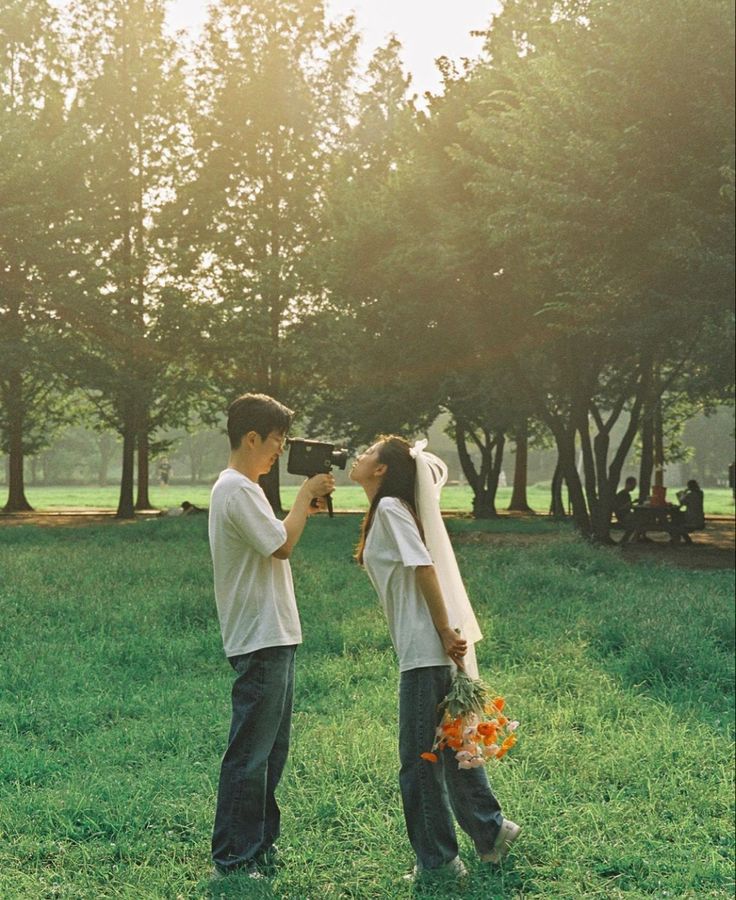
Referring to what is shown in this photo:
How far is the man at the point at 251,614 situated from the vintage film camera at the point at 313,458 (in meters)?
0.05

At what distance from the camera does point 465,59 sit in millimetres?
21266

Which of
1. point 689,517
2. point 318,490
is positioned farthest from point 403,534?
point 689,517

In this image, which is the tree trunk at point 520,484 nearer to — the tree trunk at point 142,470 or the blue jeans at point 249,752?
the tree trunk at point 142,470

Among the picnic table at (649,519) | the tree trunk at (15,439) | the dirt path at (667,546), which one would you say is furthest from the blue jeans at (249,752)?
the tree trunk at (15,439)

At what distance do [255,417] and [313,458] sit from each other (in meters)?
0.32

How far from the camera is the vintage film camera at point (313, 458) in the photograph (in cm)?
423

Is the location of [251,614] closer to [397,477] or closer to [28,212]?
[397,477]

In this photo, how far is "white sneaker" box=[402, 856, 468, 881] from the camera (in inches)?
167

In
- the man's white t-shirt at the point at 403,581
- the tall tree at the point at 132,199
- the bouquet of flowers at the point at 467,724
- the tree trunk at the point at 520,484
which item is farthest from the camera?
the tree trunk at the point at 520,484

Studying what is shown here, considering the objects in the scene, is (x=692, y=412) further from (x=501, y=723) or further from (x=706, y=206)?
(x=501, y=723)

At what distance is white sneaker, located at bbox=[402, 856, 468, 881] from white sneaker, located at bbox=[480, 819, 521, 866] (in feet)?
0.62

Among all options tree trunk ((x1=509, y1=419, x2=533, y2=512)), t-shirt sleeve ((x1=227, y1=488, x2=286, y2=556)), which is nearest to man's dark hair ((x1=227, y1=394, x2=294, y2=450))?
t-shirt sleeve ((x1=227, y1=488, x2=286, y2=556))

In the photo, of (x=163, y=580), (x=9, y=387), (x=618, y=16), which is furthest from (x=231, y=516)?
(x=9, y=387)

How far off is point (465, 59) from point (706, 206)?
8.97 m
